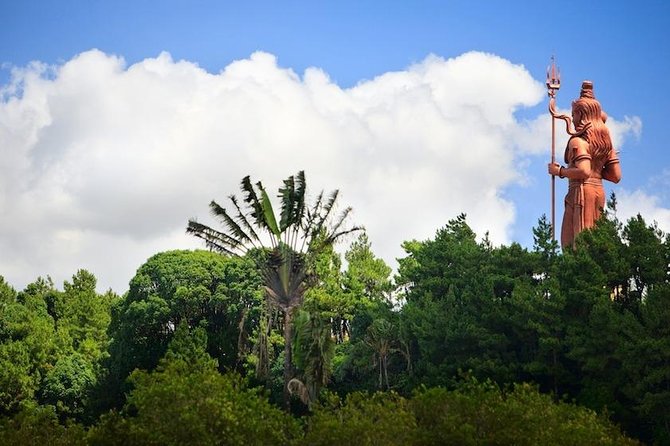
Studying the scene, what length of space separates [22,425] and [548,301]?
17.2 m

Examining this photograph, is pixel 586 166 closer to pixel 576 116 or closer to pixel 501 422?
pixel 576 116

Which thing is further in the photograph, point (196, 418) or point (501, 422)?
point (501, 422)

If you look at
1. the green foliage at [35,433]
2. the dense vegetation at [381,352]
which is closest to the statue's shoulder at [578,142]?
the dense vegetation at [381,352]

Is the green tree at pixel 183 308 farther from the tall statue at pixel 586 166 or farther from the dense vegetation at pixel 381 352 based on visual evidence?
the tall statue at pixel 586 166

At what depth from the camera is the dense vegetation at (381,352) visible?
2680 centimetres

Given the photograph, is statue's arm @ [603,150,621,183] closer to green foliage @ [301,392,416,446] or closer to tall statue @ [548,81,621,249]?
tall statue @ [548,81,621,249]

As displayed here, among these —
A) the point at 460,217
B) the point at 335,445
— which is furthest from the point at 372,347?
the point at 335,445

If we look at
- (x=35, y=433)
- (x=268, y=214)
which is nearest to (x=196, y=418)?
(x=35, y=433)

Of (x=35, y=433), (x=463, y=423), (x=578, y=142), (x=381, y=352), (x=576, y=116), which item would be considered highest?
(x=576, y=116)

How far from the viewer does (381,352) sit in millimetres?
42031

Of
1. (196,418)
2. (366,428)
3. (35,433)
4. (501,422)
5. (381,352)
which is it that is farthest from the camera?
(381,352)

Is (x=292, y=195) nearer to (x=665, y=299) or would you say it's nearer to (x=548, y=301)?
(x=548, y=301)

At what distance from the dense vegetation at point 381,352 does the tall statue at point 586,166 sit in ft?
3.96

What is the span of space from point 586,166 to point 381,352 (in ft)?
33.9
